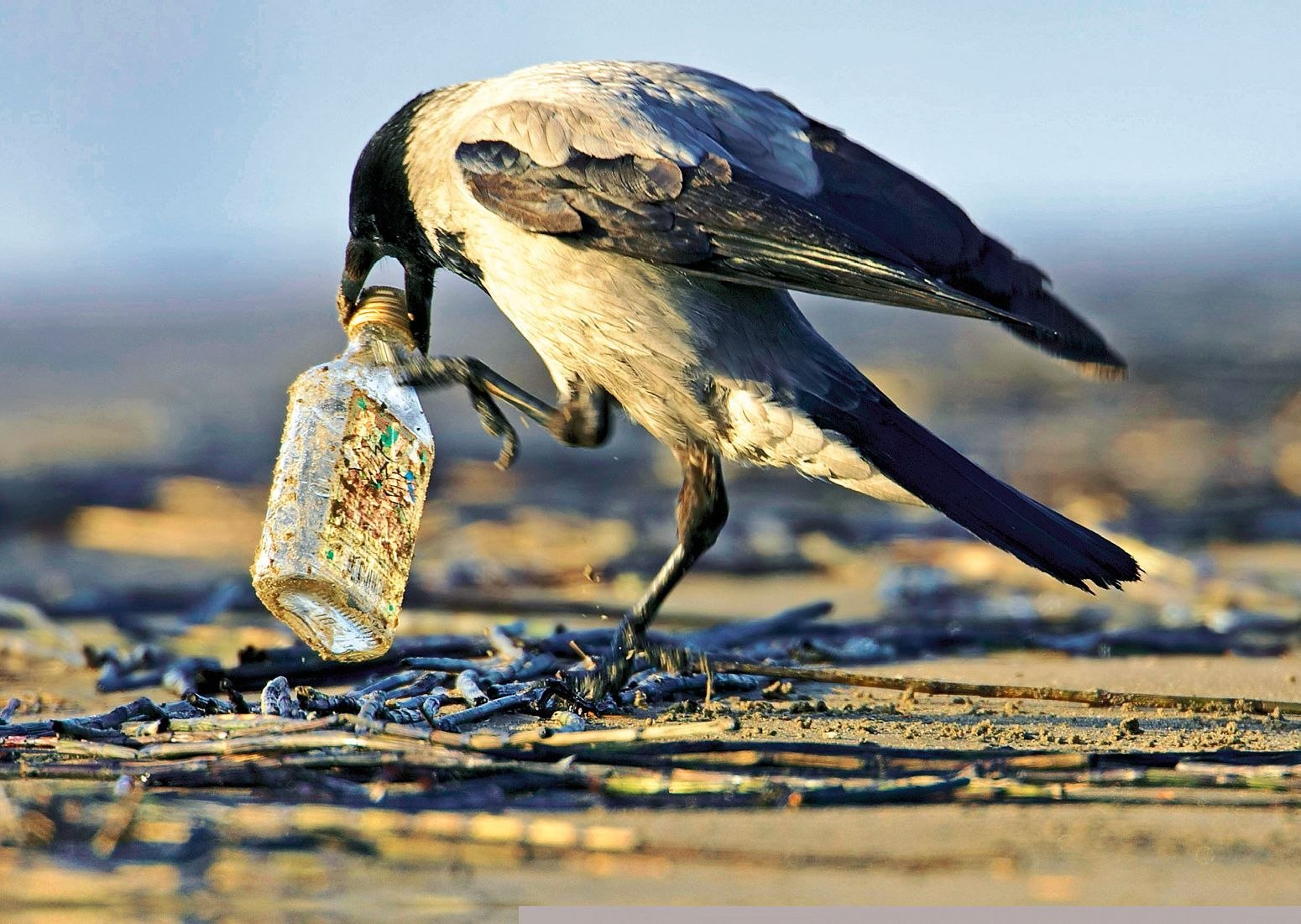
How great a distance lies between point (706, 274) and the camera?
15.1 feet

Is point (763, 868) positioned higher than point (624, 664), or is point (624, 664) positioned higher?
point (624, 664)

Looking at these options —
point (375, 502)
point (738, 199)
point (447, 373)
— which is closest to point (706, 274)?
point (738, 199)

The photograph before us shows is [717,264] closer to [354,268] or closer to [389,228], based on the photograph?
[389,228]

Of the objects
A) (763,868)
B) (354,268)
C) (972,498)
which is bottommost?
(763,868)

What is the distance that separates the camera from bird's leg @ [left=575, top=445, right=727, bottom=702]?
492 cm

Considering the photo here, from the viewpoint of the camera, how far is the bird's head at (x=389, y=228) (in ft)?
17.5

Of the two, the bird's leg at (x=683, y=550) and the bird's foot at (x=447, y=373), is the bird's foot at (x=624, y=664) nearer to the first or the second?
the bird's leg at (x=683, y=550)

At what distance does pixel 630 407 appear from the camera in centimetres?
500

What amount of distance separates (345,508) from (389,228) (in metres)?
1.25

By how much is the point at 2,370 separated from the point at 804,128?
1252 cm

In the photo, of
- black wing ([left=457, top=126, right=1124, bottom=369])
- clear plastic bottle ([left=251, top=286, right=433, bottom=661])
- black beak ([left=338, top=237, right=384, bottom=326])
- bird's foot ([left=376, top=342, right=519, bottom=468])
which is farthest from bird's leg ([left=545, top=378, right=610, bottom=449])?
black beak ([left=338, top=237, right=384, bottom=326])

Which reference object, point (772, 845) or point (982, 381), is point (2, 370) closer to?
point (982, 381)

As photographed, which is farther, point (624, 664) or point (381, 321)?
point (381, 321)

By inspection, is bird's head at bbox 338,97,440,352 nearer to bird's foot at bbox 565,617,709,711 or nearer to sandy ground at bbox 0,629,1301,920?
bird's foot at bbox 565,617,709,711
